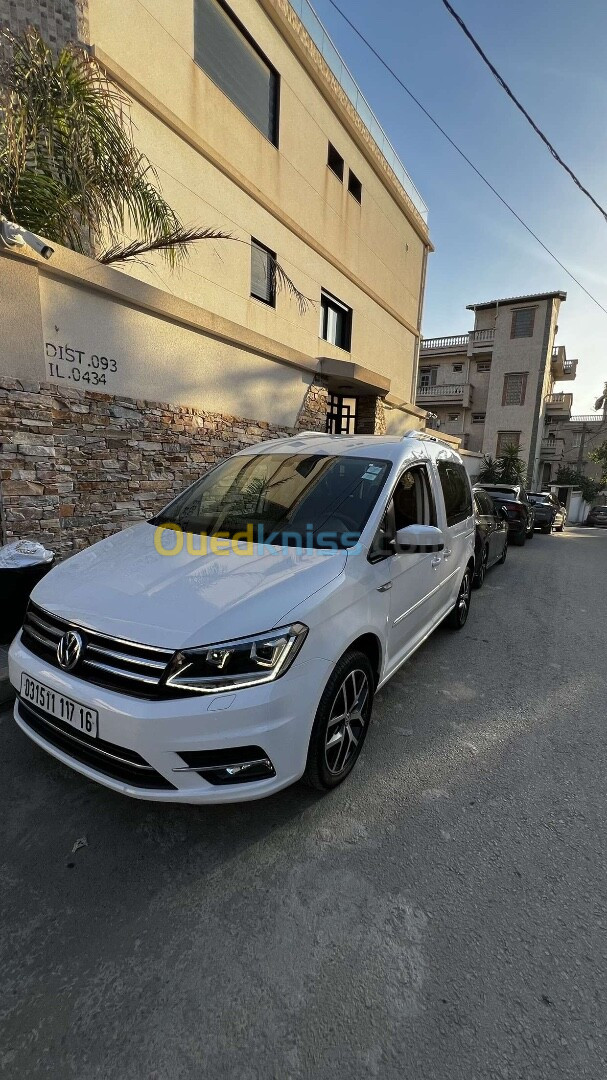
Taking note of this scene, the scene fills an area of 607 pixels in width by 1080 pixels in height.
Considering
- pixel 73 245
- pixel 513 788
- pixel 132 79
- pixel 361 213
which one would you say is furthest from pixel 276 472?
pixel 361 213

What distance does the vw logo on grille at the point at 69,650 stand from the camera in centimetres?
205

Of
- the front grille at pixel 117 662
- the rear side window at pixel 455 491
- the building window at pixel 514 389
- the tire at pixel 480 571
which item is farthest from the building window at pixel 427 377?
the front grille at pixel 117 662

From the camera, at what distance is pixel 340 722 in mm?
2408

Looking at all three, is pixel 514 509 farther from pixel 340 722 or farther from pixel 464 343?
pixel 464 343

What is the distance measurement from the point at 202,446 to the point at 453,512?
3959mm

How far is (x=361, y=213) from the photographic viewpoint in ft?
44.1

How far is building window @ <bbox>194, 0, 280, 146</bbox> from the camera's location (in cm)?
818

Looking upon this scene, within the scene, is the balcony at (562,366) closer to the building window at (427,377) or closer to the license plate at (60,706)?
the building window at (427,377)

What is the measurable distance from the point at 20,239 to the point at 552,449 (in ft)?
122

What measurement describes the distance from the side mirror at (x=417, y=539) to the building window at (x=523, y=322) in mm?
32732

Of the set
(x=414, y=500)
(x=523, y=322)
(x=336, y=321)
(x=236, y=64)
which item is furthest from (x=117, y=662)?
(x=523, y=322)

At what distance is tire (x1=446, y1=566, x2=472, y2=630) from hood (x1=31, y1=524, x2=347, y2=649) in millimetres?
2824

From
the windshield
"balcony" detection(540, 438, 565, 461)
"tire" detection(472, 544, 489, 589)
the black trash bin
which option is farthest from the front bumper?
"balcony" detection(540, 438, 565, 461)

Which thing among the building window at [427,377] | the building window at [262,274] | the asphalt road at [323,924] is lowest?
the asphalt road at [323,924]
